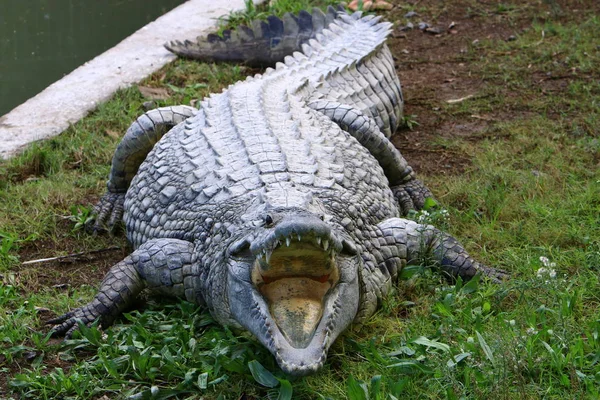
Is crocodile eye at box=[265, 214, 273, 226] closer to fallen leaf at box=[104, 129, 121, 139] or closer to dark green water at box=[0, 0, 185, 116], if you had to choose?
fallen leaf at box=[104, 129, 121, 139]

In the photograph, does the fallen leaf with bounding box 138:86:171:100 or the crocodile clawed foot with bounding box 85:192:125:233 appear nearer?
the crocodile clawed foot with bounding box 85:192:125:233

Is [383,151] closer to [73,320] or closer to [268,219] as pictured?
[268,219]

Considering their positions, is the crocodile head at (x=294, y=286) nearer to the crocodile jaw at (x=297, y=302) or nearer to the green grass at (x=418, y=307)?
the crocodile jaw at (x=297, y=302)

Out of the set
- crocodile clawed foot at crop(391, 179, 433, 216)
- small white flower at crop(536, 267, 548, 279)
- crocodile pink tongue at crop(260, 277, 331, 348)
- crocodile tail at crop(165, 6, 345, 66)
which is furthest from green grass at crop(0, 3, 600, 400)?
crocodile tail at crop(165, 6, 345, 66)

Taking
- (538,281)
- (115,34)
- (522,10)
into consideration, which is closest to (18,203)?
(538,281)

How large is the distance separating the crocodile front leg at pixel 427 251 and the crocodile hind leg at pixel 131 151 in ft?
5.22

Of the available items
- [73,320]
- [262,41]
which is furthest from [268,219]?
[262,41]

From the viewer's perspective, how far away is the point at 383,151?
5070 millimetres

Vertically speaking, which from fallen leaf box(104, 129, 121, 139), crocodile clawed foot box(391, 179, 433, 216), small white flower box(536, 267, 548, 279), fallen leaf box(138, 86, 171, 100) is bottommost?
crocodile clawed foot box(391, 179, 433, 216)

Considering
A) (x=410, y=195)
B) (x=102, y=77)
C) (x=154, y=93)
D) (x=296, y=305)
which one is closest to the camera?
(x=296, y=305)

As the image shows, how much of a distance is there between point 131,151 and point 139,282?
1274 millimetres

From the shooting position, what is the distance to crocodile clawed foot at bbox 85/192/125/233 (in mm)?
4914

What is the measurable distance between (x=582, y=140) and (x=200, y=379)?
346 centimetres

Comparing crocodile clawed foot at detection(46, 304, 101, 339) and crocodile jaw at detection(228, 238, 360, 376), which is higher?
crocodile jaw at detection(228, 238, 360, 376)
